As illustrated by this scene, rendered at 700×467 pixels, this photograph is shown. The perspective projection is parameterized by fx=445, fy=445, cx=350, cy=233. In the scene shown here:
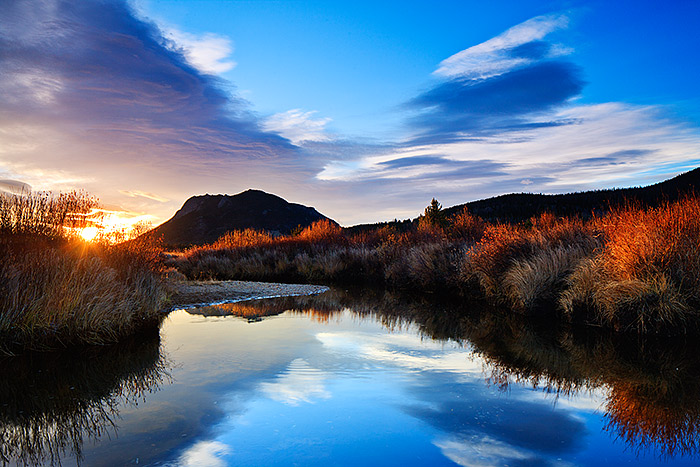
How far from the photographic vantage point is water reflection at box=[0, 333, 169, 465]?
3.75 metres

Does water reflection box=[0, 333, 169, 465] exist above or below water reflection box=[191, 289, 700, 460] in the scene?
above

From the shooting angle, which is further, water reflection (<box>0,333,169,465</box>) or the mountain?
the mountain

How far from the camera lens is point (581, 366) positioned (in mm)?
6125

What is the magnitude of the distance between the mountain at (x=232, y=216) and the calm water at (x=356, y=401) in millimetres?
90922

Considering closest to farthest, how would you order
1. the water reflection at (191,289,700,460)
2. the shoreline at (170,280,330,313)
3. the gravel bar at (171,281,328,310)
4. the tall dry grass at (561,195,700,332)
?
the water reflection at (191,289,700,460), the tall dry grass at (561,195,700,332), the shoreline at (170,280,330,313), the gravel bar at (171,281,328,310)

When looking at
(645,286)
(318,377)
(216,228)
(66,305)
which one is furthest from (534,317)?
(216,228)

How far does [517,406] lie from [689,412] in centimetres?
167

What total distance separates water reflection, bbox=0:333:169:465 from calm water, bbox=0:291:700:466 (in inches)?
0.9

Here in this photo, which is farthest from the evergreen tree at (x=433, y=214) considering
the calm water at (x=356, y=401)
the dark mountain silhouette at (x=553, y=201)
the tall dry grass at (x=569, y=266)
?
the dark mountain silhouette at (x=553, y=201)

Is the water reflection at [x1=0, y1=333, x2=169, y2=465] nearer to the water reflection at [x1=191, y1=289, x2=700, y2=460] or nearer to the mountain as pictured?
the water reflection at [x1=191, y1=289, x2=700, y2=460]

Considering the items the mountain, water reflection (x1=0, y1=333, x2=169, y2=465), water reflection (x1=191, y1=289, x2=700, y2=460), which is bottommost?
water reflection (x1=191, y1=289, x2=700, y2=460)

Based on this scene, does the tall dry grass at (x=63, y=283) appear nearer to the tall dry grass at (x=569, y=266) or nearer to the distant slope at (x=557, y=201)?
the tall dry grass at (x=569, y=266)

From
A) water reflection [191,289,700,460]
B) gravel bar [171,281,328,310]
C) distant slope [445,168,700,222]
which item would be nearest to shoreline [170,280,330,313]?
gravel bar [171,281,328,310]

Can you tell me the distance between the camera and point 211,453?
3.52m
